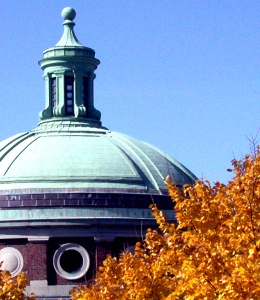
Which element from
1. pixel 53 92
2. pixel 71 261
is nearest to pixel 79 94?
pixel 53 92

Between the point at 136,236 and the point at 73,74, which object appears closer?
the point at 136,236

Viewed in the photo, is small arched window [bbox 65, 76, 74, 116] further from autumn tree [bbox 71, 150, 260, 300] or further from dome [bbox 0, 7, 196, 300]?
autumn tree [bbox 71, 150, 260, 300]

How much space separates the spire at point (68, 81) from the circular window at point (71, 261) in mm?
8075

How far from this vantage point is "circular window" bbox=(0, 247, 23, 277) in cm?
6531

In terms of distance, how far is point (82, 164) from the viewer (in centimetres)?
6788

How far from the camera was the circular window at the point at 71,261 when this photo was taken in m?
65.7

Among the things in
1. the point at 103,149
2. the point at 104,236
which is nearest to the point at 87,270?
the point at 104,236

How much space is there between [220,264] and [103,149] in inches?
1515

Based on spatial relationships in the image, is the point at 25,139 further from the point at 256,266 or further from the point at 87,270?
the point at 256,266

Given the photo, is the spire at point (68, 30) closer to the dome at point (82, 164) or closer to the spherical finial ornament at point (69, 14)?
the spherical finial ornament at point (69, 14)

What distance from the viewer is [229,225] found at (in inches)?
1229

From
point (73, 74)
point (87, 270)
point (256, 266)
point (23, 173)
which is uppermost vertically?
Result: point (73, 74)

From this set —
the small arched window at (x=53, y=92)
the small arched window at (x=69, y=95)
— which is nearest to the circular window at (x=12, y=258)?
the small arched window at (x=69, y=95)

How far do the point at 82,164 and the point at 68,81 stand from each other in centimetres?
524
